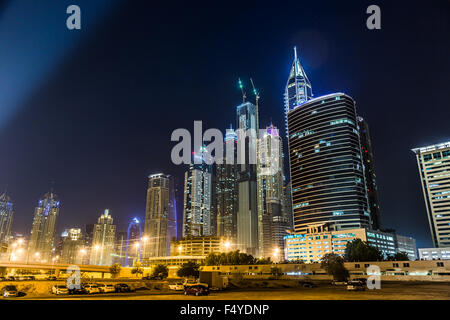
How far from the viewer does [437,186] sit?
174500 mm

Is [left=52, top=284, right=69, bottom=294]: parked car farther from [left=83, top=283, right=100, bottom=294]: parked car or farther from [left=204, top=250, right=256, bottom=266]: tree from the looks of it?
[left=204, top=250, right=256, bottom=266]: tree

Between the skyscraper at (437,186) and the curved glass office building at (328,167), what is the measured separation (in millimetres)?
46169

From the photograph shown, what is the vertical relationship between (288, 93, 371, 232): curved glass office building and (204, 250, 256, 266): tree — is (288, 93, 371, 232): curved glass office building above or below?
above

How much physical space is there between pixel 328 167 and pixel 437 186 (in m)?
66.5

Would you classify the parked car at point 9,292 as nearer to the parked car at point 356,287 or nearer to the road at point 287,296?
the road at point 287,296

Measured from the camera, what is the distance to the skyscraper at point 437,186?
16725cm

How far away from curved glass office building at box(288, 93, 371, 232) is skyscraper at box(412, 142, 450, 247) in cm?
4617

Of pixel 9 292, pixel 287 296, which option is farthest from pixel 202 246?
pixel 287 296

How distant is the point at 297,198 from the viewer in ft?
577

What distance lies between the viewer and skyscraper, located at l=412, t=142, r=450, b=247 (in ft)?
549

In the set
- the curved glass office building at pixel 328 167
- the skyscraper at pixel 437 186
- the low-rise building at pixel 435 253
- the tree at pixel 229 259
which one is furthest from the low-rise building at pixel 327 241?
the tree at pixel 229 259

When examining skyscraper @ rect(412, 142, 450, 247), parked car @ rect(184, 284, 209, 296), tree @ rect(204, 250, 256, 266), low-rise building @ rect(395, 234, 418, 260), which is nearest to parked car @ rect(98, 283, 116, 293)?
parked car @ rect(184, 284, 209, 296)
